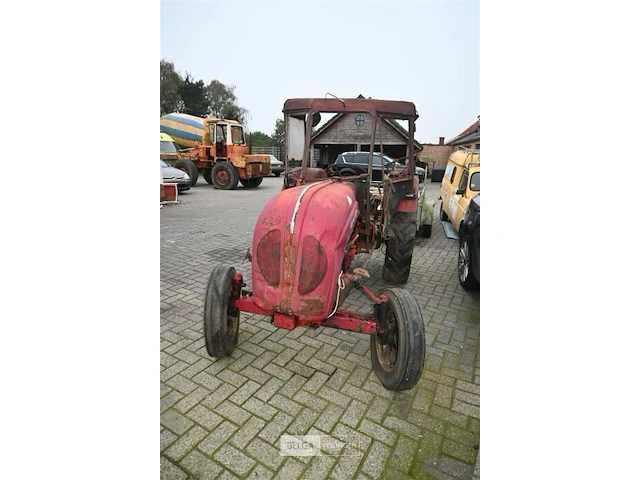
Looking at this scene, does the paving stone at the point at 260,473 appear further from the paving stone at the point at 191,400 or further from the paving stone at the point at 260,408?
the paving stone at the point at 191,400

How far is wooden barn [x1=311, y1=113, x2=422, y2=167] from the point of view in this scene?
3335 millimetres

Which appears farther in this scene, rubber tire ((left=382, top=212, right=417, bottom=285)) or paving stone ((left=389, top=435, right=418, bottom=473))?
rubber tire ((left=382, top=212, right=417, bottom=285))

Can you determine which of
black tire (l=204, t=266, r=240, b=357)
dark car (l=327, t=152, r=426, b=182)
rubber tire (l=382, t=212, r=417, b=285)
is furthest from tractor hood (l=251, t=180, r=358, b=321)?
rubber tire (l=382, t=212, r=417, b=285)

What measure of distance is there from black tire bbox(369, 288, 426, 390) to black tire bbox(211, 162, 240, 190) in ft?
37.5

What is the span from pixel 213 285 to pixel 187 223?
204 inches

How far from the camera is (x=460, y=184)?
A: 641cm

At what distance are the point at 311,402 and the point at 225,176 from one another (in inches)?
465

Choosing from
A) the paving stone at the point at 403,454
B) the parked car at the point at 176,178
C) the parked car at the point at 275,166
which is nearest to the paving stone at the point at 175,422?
the paving stone at the point at 403,454

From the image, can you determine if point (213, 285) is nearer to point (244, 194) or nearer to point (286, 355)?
point (286, 355)

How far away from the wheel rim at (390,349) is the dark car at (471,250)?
1.65m

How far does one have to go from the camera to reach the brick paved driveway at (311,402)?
73.5 inches

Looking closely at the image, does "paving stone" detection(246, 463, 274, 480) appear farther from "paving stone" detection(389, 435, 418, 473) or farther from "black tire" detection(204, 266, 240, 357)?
"black tire" detection(204, 266, 240, 357)

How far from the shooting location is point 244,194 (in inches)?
486
